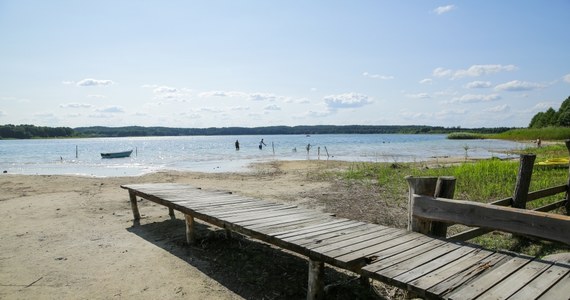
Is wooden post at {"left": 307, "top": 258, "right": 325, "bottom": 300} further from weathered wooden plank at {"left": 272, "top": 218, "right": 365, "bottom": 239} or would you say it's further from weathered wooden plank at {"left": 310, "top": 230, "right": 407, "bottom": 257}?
weathered wooden plank at {"left": 272, "top": 218, "right": 365, "bottom": 239}

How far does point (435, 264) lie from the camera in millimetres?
3787

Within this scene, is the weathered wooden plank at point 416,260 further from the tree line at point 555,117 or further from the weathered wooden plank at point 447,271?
the tree line at point 555,117

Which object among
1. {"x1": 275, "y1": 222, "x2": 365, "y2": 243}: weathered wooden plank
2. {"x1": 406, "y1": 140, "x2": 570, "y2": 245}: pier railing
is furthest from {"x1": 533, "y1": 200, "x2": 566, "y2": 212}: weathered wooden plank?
{"x1": 275, "y1": 222, "x2": 365, "y2": 243}: weathered wooden plank

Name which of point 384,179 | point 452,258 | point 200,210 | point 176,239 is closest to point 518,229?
point 452,258

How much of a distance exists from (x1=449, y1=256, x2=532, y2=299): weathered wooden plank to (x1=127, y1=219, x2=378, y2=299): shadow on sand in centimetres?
173

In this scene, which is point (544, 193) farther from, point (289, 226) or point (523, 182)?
point (289, 226)

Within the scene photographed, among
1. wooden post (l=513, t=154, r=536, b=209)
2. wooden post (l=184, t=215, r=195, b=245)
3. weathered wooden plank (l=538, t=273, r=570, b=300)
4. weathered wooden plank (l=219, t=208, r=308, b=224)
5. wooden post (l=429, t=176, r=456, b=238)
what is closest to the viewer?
weathered wooden plank (l=538, t=273, r=570, b=300)

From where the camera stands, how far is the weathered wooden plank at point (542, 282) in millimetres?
3057

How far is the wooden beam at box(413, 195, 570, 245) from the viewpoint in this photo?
11.8 feet

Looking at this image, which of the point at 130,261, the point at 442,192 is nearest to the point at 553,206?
the point at 442,192

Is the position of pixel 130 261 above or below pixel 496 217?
below

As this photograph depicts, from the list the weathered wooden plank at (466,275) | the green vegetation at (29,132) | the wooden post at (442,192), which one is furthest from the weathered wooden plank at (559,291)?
the green vegetation at (29,132)

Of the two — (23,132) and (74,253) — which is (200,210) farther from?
(23,132)

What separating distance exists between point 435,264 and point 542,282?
3.01 feet
